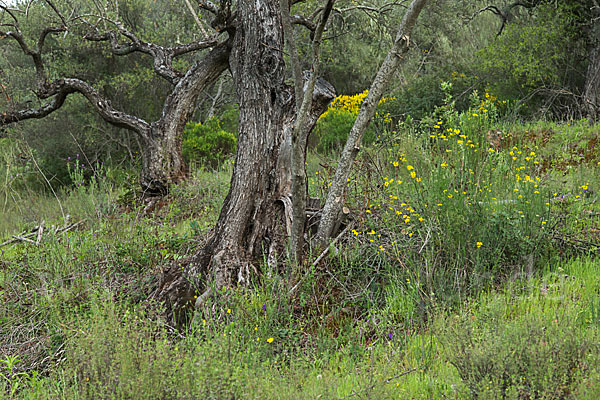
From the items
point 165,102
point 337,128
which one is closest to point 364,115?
point 165,102

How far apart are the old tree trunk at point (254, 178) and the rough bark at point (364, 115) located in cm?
38

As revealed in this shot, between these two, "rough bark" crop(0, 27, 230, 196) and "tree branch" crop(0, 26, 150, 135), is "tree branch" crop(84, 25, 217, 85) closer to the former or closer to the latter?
"rough bark" crop(0, 27, 230, 196)

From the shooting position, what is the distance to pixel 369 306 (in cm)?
387

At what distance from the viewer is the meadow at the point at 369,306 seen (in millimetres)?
2488

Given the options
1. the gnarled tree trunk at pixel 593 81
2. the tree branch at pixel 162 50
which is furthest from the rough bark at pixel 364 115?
the gnarled tree trunk at pixel 593 81

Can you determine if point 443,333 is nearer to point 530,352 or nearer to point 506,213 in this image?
point 530,352

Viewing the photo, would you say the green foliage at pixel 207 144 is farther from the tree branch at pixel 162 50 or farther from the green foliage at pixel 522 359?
the green foliage at pixel 522 359

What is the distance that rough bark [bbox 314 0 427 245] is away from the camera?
3863 millimetres

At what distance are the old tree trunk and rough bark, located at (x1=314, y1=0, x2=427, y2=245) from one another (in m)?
0.38

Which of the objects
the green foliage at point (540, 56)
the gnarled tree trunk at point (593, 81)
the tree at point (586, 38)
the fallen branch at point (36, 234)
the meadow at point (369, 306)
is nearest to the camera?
the meadow at point (369, 306)

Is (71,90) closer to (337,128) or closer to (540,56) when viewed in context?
(337,128)

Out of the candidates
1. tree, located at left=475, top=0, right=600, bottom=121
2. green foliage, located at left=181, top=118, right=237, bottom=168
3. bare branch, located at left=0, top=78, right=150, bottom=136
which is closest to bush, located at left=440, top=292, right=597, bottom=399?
bare branch, located at left=0, top=78, right=150, bottom=136

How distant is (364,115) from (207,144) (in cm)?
647

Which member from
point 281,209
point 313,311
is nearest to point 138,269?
point 281,209
